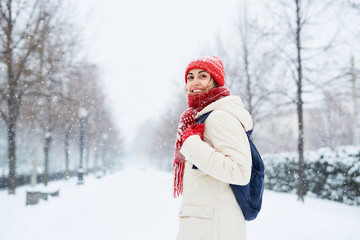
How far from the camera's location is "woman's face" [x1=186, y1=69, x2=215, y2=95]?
2.01 meters

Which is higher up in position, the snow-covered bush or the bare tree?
the bare tree

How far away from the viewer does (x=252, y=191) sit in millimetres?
1830

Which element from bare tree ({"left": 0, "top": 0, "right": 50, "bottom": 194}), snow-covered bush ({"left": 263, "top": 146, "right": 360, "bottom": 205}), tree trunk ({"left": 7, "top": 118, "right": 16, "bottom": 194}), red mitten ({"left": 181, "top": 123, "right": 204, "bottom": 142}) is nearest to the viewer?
red mitten ({"left": 181, "top": 123, "right": 204, "bottom": 142})

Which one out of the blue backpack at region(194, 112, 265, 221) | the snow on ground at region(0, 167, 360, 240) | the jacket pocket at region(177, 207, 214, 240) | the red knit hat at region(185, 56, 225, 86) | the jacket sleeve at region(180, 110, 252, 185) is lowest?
the snow on ground at region(0, 167, 360, 240)

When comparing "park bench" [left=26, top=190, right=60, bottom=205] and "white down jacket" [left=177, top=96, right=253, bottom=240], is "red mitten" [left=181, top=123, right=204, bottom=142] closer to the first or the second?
"white down jacket" [left=177, top=96, right=253, bottom=240]

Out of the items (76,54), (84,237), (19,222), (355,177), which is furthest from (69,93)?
(355,177)

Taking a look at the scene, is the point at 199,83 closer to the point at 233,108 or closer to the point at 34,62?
the point at 233,108

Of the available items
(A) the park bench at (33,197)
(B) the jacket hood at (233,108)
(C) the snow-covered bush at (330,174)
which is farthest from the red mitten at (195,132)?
(C) the snow-covered bush at (330,174)

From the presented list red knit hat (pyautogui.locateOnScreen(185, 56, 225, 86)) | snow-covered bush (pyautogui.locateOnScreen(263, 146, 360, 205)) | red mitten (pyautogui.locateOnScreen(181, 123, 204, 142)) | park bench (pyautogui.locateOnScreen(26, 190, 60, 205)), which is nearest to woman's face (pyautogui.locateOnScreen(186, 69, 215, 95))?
red knit hat (pyautogui.locateOnScreen(185, 56, 225, 86))

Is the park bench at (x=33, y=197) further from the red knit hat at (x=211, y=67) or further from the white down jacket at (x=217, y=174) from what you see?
the red knit hat at (x=211, y=67)

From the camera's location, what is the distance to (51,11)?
8.37 meters

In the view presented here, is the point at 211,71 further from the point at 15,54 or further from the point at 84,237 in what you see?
the point at 15,54

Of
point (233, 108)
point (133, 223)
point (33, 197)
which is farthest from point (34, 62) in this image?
point (233, 108)

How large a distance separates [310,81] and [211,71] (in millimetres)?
8596
